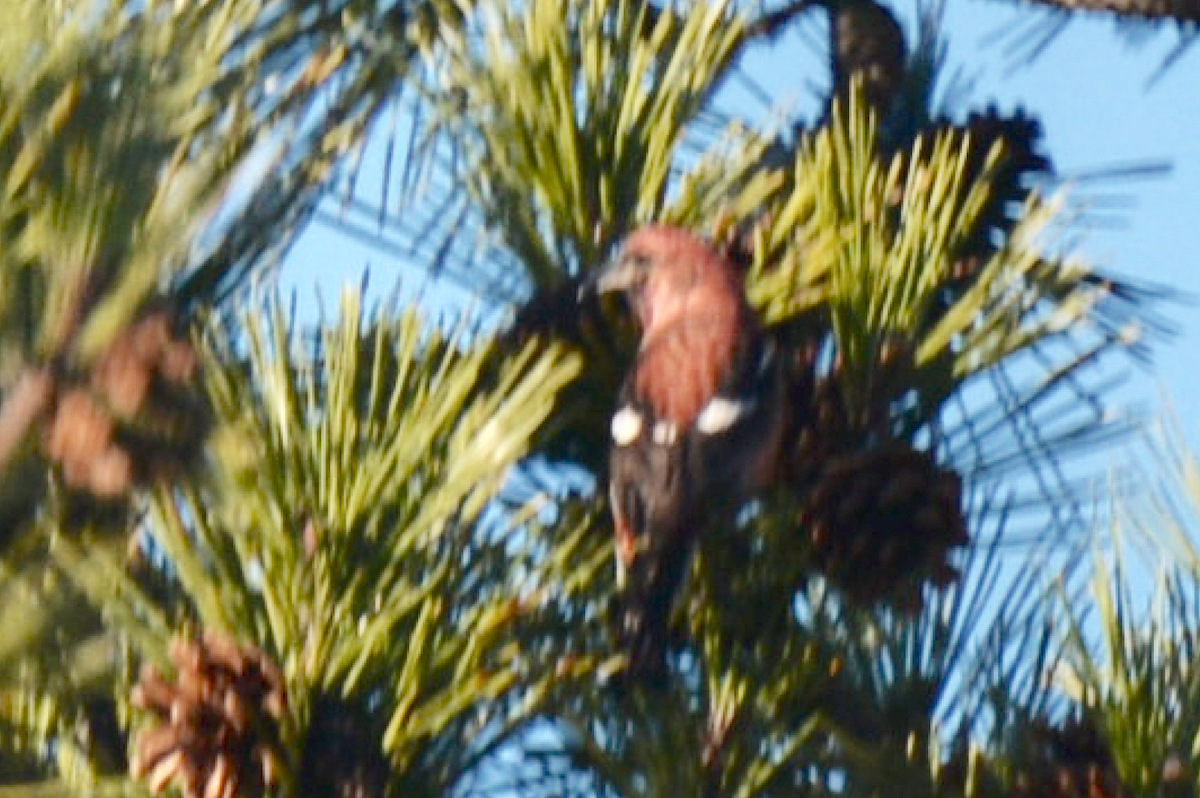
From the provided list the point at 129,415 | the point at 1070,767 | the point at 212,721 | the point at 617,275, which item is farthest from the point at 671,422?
the point at 129,415

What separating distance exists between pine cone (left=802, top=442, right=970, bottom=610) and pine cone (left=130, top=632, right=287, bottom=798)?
13.8 inches

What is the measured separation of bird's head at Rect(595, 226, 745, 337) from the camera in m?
1.18

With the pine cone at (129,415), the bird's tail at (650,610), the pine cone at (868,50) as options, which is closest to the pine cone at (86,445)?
the pine cone at (129,415)

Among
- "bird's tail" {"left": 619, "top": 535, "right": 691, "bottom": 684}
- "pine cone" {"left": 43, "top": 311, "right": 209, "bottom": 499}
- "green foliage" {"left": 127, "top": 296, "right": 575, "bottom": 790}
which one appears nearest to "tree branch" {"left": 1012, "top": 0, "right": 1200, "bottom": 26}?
"bird's tail" {"left": 619, "top": 535, "right": 691, "bottom": 684}

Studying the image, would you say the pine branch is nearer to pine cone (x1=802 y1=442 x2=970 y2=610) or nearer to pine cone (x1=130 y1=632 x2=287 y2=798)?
pine cone (x1=802 y1=442 x2=970 y2=610)

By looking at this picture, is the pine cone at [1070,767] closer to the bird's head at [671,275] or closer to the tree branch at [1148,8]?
the bird's head at [671,275]

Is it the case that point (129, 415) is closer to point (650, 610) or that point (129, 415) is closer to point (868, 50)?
point (650, 610)

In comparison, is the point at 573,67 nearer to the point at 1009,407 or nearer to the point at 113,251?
the point at 1009,407

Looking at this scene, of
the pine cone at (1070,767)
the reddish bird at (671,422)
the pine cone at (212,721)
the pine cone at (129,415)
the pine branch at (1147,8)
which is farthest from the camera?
the pine branch at (1147,8)

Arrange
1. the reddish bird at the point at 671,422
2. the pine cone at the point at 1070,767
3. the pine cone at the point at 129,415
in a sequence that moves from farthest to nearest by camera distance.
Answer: the reddish bird at the point at 671,422, the pine cone at the point at 1070,767, the pine cone at the point at 129,415

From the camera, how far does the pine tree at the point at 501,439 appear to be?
750 mm

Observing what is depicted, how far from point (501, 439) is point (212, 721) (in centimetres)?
16

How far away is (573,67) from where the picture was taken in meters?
1.27

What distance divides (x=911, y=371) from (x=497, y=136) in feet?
0.77
